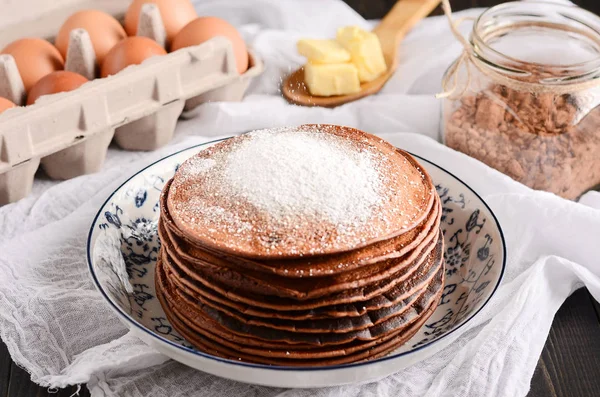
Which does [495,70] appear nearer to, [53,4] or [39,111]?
[39,111]

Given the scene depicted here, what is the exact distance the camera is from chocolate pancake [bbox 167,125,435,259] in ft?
3.05

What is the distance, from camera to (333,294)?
36.3 inches

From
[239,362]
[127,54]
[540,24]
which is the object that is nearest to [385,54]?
[540,24]

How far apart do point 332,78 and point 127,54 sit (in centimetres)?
50

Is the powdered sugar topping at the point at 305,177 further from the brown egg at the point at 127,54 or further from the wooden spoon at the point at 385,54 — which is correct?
the wooden spoon at the point at 385,54

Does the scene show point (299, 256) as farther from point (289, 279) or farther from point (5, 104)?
point (5, 104)

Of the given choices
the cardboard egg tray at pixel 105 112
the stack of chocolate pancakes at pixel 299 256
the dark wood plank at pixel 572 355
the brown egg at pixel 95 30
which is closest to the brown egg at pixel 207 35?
the cardboard egg tray at pixel 105 112

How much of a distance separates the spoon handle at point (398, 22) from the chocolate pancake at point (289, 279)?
107cm

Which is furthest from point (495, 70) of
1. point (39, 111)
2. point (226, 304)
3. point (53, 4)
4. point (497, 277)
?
point (53, 4)

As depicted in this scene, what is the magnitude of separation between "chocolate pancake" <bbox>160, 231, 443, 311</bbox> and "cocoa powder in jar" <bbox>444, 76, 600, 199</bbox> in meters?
0.50

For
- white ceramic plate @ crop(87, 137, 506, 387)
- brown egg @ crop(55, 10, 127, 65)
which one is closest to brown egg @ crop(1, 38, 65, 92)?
brown egg @ crop(55, 10, 127, 65)

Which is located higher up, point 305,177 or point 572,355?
point 305,177

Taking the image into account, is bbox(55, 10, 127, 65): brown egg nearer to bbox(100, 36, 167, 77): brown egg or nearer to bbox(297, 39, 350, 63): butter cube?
bbox(100, 36, 167, 77): brown egg

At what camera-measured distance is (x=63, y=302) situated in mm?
1194
